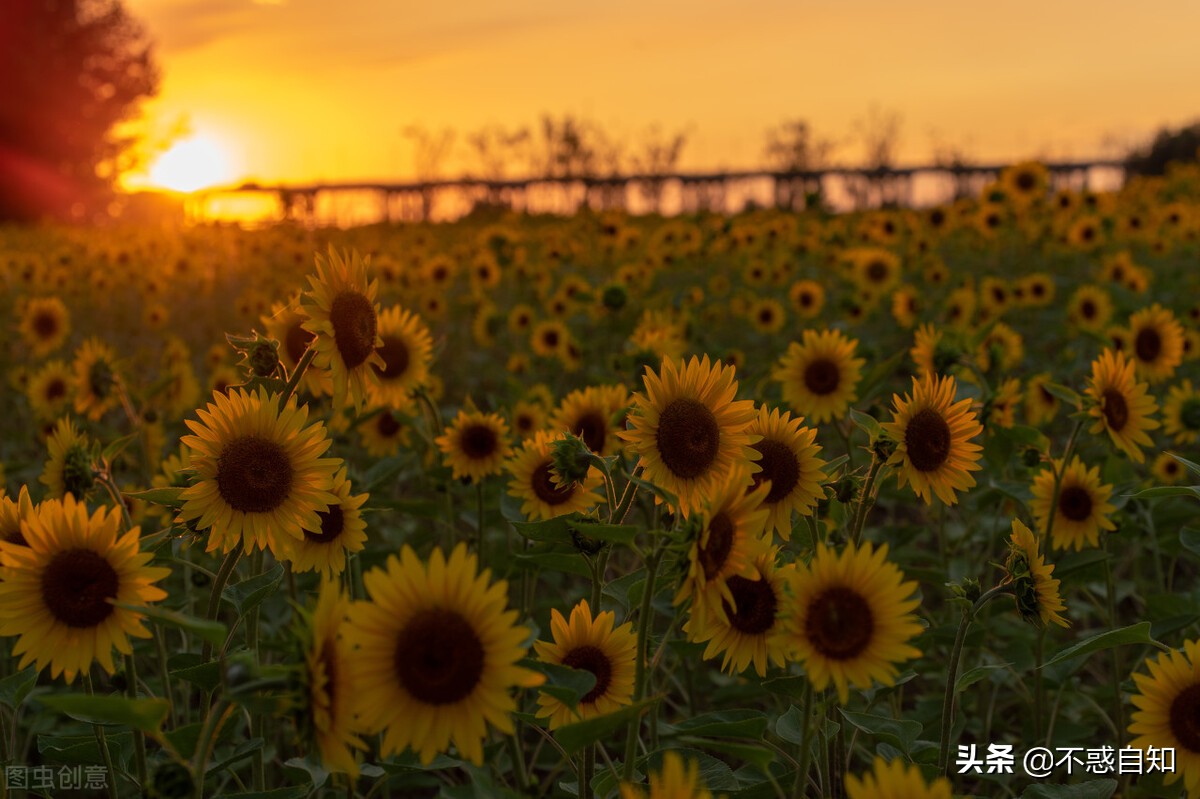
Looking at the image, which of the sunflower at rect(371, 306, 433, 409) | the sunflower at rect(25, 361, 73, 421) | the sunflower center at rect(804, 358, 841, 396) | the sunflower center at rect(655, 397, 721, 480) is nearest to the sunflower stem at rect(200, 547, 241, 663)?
the sunflower center at rect(655, 397, 721, 480)

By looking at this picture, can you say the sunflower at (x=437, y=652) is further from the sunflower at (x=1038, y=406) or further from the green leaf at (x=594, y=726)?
the sunflower at (x=1038, y=406)

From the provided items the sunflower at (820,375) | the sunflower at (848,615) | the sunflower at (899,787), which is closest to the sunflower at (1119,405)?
the sunflower at (820,375)

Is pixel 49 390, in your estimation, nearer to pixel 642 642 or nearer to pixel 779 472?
pixel 779 472

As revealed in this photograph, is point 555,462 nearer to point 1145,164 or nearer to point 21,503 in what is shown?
point 21,503

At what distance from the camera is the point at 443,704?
1.25m

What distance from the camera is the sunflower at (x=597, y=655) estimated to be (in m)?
1.68

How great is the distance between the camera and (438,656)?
49.1 inches

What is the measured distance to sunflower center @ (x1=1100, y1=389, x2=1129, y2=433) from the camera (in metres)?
2.67

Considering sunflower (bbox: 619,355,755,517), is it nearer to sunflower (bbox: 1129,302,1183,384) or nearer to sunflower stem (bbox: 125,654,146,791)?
sunflower stem (bbox: 125,654,146,791)

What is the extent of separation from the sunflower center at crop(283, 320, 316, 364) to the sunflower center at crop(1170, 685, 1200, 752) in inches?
77.4

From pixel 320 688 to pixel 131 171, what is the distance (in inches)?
1489

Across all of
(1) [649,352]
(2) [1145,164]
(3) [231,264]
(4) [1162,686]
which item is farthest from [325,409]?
(2) [1145,164]

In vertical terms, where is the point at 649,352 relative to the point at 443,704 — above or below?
above

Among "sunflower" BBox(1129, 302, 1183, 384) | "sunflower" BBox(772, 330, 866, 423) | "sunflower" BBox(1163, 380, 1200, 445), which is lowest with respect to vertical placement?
"sunflower" BBox(1163, 380, 1200, 445)
